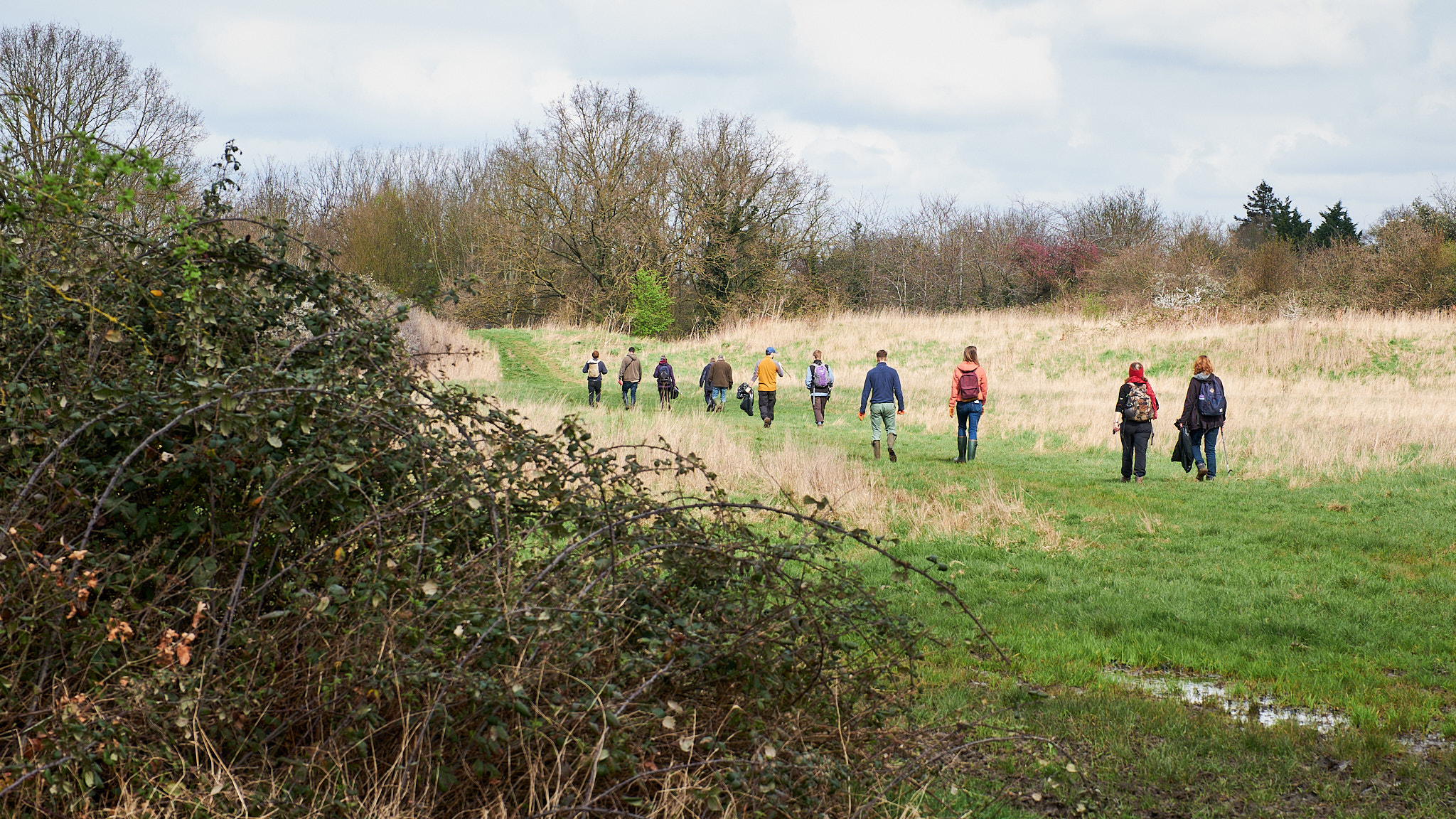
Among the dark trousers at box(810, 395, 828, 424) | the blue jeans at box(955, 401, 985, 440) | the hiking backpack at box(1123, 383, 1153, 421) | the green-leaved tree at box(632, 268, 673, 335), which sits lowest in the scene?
the dark trousers at box(810, 395, 828, 424)

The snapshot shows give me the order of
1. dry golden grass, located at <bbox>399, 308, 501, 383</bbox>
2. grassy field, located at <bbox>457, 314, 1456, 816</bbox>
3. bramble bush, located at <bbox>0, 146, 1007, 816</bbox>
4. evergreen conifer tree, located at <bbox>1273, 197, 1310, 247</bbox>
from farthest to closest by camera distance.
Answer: evergreen conifer tree, located at <bbox>1273, 197, 1310, 247</bbox> → dry golden grass, located at <bbox>399, 308, 501, 383</bbox> → grassy field, located at <bbox>457, 314, 1456, 816</bbox> → bramble bush, located at <bbox>0, 146, 1007, 816</bbox>

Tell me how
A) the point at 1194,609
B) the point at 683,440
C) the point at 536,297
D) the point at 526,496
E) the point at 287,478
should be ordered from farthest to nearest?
the point at 536,297 < the point at 683,440 < the point at 1194,609 < the point at 526,496 < the point at 287,478

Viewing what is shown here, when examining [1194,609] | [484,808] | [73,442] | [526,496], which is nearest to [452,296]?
A: [526,496]

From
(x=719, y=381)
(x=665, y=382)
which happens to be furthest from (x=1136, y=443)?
(x=665, y=382)

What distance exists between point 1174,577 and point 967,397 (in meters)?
7.12

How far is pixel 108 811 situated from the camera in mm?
3115

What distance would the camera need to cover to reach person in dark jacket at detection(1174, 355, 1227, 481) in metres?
13.7

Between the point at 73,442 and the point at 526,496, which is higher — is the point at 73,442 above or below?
above

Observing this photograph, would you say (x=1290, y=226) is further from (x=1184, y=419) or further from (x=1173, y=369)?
(x=1184, y=419)

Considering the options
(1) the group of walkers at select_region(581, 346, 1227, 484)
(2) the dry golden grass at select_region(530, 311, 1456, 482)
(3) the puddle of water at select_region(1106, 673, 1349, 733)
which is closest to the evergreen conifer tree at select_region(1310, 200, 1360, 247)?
(2) the dry golden grass at select_region(530, 311, 1456, 482)

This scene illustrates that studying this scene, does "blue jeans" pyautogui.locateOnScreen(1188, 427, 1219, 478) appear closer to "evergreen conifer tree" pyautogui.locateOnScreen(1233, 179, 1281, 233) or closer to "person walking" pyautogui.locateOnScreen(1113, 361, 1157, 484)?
"person walking" pyautogui.locateOnScreen(1113, 361, 1157, 484)

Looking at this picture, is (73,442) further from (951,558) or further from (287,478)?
(951,558)

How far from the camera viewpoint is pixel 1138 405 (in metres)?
13.7

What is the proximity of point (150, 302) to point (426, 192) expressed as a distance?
162 ft
